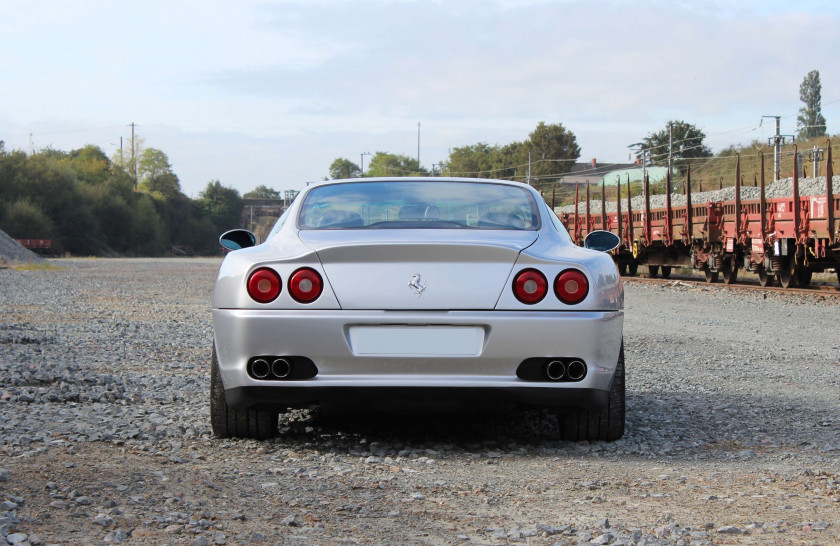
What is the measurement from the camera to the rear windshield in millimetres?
4852

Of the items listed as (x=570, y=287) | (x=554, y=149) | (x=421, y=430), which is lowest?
(x=421, y=430)

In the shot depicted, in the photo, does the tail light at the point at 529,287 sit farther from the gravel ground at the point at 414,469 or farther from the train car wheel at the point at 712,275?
the train car wheel at the point at 712,275

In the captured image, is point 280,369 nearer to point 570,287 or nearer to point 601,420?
point 570,287

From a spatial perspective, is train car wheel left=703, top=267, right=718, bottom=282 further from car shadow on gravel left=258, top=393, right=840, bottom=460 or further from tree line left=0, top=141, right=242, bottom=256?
tree line left=0, top=141, right=242, bottom=256

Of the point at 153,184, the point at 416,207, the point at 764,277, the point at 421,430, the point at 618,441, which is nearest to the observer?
the point at 618,441

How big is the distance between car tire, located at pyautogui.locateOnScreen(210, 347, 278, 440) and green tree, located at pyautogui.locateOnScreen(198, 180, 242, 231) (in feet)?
460

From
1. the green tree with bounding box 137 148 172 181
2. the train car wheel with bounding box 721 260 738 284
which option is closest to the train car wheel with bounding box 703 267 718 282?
the train car wheel with bounding box 721 260 738 284

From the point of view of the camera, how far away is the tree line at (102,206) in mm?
82938

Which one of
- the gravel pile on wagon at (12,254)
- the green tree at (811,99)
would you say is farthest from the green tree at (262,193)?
the gravel pile on wagon at (12,254)

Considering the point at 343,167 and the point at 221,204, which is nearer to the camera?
the point at 221,204

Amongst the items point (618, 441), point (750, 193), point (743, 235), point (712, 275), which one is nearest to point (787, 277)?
point (743, 235)

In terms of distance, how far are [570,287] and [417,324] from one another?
2.29 ft

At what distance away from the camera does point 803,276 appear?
20859mm

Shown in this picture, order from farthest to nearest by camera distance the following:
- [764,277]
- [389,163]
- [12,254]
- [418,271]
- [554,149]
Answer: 1. [389,163]
2. [554,149]
3. [12,254]
4. [764,277]
5. [418,271]
